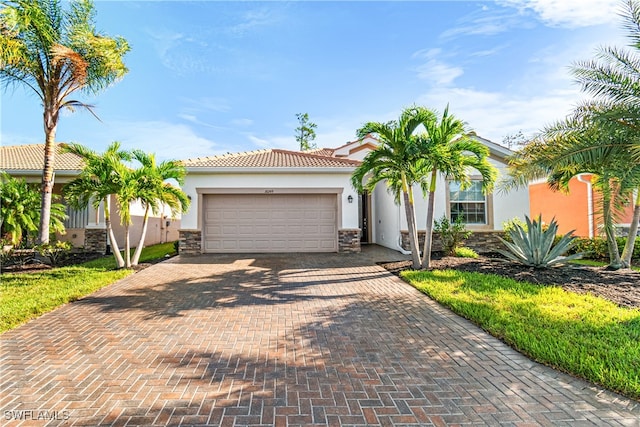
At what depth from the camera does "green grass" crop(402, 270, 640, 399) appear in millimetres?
3477

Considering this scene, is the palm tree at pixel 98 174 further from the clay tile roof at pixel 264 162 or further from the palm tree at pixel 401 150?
the palm tree at pixel 401 150

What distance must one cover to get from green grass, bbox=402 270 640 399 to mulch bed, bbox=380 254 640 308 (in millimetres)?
527

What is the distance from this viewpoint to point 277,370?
11.8 ft

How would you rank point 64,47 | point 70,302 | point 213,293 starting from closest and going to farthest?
point 70,302, point 213,293, point 64,47

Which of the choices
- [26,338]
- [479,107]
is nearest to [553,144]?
[479,107]

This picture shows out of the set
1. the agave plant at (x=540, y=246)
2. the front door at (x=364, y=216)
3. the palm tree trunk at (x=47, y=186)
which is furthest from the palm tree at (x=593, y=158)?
the palm tree trunk at (x=47, y=186)

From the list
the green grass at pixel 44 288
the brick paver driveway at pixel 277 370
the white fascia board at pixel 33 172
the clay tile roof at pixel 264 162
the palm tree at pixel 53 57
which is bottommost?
the brick paver driveway at pixel 277 370

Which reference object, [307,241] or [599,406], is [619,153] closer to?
[599,406]

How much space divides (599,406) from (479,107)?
11120mm

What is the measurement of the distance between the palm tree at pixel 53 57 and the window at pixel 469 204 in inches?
552

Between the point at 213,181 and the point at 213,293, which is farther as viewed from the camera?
the point at 213,181

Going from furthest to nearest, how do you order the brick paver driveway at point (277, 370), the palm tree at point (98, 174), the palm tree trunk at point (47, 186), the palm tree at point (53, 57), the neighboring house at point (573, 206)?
the neighboring house at point (573, 206) < the palm tree trunk at point (47, 186) < the palm tree at point (53, 57) < the palm tree at point (98, 174) < the brick paver driveway at point (277, 370)

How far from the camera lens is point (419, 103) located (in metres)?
8.84

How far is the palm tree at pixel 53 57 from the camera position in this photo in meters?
9.96
